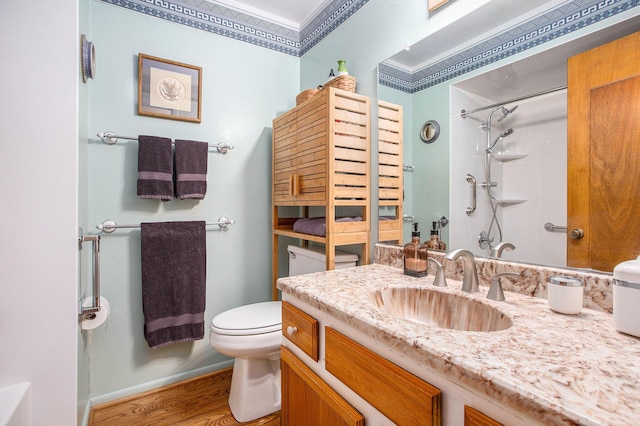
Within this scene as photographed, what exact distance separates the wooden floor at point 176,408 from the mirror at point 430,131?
5.27 ft

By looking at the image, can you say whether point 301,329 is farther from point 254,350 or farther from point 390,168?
point 390,168

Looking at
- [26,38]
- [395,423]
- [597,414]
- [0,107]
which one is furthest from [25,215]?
[597,414]

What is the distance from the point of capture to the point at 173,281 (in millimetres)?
1753

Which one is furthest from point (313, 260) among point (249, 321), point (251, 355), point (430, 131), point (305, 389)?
point (430, 131)

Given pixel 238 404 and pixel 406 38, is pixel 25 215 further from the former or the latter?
pixel 406 38

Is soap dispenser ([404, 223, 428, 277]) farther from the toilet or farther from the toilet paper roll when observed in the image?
the toilet paper roll

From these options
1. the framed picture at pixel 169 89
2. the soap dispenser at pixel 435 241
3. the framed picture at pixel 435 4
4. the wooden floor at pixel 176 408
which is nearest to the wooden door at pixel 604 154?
the soap dispenser at pixel 435 241

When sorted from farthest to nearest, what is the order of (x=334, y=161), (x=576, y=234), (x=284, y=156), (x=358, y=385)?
(x=284, y=156) < (x=334, y=161) < (x=576, y=234) < (x=358, y=385)

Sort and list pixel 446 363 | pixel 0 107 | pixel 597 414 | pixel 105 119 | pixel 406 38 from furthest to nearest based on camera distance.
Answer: pixel 105 119
pixel 406 38
pixel 0 107
pixel 446 363
pixel 597 414

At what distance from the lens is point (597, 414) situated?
1.29 feet

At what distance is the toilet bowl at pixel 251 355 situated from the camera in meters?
1.48

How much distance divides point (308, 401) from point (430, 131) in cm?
114

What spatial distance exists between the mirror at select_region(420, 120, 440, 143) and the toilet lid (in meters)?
1.16

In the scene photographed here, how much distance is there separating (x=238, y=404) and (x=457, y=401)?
138 cm
